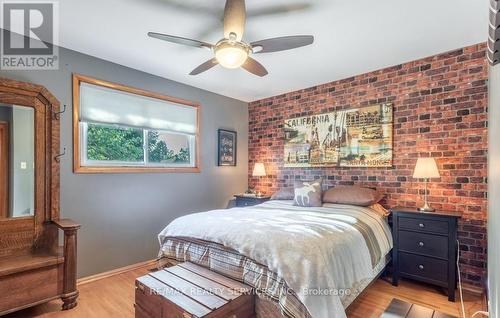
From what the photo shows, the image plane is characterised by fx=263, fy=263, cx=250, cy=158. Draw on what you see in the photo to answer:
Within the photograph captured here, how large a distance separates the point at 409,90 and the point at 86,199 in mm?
3808

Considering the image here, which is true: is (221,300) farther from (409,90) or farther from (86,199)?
(409,90)

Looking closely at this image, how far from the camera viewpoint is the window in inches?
112

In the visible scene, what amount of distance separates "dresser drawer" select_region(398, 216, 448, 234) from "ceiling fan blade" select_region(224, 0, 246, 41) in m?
2.37

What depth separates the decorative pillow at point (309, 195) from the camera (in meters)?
3.16

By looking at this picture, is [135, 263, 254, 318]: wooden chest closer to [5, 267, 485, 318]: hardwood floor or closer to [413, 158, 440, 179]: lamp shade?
[5, 267, 485, 318]: hardwood floor

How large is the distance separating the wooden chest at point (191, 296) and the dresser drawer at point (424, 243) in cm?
181

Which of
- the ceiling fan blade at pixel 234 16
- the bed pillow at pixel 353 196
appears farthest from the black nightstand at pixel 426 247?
the ceiling fan blade at pixel 234 16

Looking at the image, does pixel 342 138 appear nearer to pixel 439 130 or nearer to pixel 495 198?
pixel 439 130

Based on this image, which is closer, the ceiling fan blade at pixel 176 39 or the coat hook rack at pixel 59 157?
the ceiling fan blade at pixel 176 39

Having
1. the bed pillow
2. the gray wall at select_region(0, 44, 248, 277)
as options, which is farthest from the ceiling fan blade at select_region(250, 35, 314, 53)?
the bed pillow

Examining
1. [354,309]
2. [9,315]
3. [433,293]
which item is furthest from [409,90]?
[9,315]

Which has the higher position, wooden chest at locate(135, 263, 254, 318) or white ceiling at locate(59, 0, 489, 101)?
white ceiling at locate(59, 0, 489, 101)

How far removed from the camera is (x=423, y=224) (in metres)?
2.55

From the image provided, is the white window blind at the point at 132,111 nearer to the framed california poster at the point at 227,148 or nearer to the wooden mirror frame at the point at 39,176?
the wooden mirror frame at the point at 39,176
